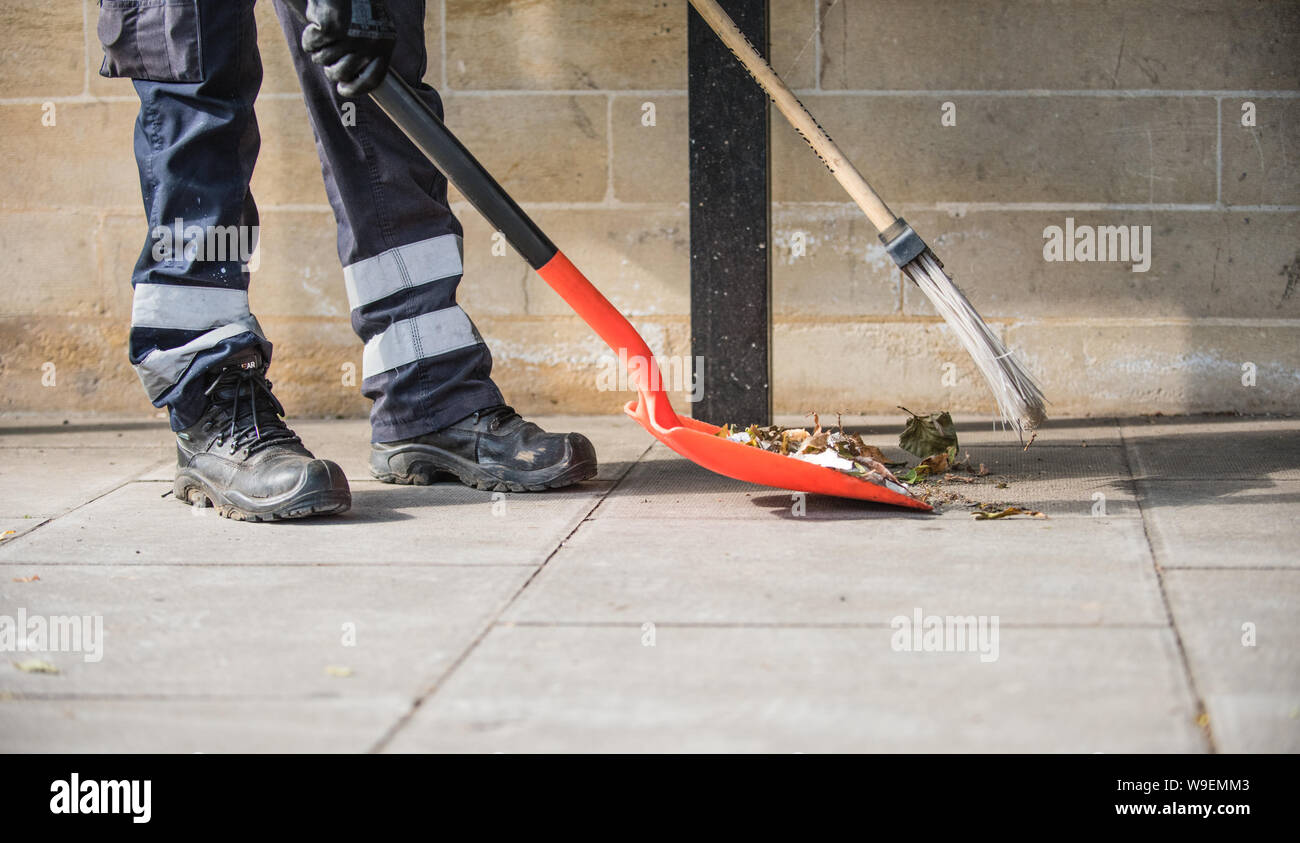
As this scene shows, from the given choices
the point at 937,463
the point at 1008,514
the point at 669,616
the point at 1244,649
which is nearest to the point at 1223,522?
the point at 1008,514

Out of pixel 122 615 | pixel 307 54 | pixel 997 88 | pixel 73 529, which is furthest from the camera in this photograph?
pixel 997 88

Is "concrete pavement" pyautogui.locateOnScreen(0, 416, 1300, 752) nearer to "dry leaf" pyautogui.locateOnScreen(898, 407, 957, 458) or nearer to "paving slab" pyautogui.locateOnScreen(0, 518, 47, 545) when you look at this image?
"paving slab" pyautogui.locateOnScreen(0, 518, 47, 545)

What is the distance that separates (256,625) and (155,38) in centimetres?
123

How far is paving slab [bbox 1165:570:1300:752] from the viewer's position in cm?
142

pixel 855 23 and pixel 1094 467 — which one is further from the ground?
pixel 855 23

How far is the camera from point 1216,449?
123 inches

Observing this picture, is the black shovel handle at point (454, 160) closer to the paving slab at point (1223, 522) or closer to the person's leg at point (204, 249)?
the person's leg at point (204, 249)

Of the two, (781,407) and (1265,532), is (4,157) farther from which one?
(1265,532)

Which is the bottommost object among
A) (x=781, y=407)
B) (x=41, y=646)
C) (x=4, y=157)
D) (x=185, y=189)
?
(x=41, y=646)

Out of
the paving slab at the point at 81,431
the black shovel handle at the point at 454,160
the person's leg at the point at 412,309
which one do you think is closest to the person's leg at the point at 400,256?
the person's leg at the point at 412,309

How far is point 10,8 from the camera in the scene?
3738 mm

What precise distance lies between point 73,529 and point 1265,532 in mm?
2114

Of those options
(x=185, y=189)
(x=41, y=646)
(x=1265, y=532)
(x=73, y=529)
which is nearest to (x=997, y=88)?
(x=1265, y=532)

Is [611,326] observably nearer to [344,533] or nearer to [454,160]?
[454,160]
